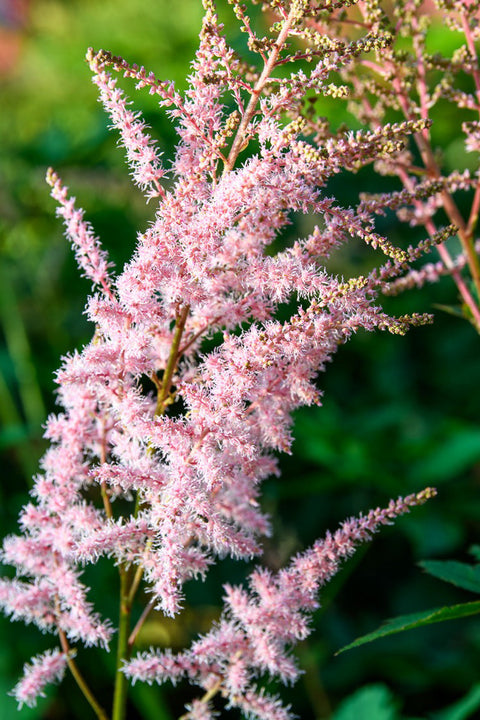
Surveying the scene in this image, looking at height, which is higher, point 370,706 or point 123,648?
point 123,648

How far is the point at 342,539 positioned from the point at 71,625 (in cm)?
47

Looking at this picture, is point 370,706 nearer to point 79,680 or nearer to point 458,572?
point 458,572

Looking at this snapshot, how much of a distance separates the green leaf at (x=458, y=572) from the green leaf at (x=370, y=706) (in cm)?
75

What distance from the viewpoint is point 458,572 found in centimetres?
128

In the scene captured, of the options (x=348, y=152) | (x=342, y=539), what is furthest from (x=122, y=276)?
(x=342, y=539)

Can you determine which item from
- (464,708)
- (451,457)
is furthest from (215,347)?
(451,457)

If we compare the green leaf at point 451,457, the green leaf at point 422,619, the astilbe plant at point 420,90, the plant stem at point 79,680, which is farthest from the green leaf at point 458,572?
the green leaf at point 451,457

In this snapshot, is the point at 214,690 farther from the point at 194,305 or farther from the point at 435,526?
the point at 435,526

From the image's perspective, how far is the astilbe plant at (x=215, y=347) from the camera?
1026 millimetres

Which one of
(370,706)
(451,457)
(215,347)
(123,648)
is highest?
(451,457)

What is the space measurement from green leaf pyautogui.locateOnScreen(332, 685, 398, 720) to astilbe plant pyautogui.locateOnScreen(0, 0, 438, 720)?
754 millimetres

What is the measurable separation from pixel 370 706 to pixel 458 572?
0.80 m

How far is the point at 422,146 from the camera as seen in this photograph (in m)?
1.37

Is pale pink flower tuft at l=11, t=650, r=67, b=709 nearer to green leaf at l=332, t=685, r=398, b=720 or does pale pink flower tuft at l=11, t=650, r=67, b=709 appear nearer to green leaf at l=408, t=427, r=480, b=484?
green leaf at l=332, t=685, r=398, b=720
